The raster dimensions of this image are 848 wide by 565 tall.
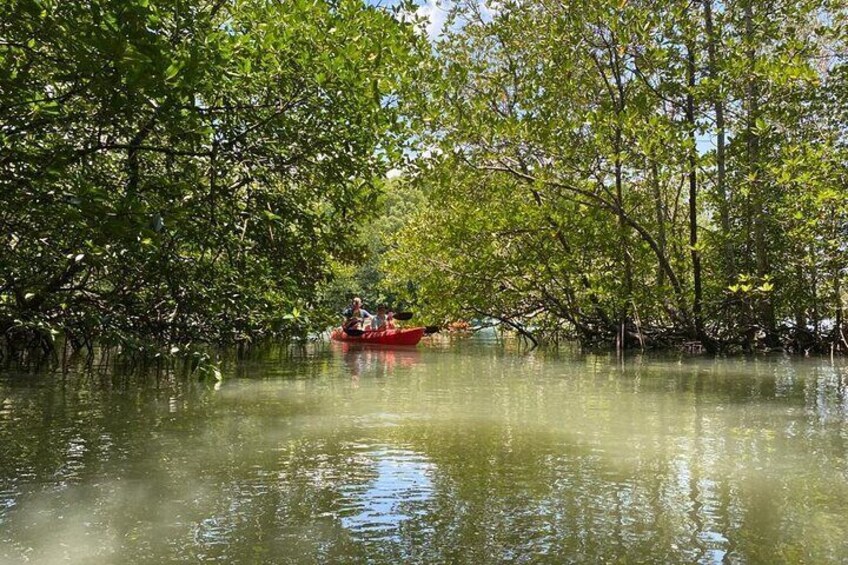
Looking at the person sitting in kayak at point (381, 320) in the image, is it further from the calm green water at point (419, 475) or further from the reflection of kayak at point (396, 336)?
the calm green water at point (419, 475)

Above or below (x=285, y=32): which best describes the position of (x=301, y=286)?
below

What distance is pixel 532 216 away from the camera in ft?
45.9

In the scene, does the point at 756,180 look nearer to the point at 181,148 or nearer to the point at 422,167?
the point at 422,167

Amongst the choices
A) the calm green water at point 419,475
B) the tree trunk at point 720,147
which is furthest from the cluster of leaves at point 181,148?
the tree trunk at point 720,147

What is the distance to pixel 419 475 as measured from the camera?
4.42 meters

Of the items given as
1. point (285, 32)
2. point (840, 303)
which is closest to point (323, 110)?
point (285, 32)

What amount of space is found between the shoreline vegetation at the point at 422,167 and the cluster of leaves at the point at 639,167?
69 mm

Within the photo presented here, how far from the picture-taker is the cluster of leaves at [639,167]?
11.2 metres

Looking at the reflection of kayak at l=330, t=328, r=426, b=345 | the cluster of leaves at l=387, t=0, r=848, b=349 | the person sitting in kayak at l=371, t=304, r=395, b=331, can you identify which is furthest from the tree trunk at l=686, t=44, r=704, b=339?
the person sitting in kayak at l=371, t=304, r=395, b=331

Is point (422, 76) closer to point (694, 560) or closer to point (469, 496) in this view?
point (469, 496)

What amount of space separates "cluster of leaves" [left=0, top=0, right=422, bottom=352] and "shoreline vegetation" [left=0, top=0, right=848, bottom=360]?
1.3 inches

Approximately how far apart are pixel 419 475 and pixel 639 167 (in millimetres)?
9812

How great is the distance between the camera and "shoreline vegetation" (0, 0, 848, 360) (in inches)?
184

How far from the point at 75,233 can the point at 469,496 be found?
3663 millimetres
